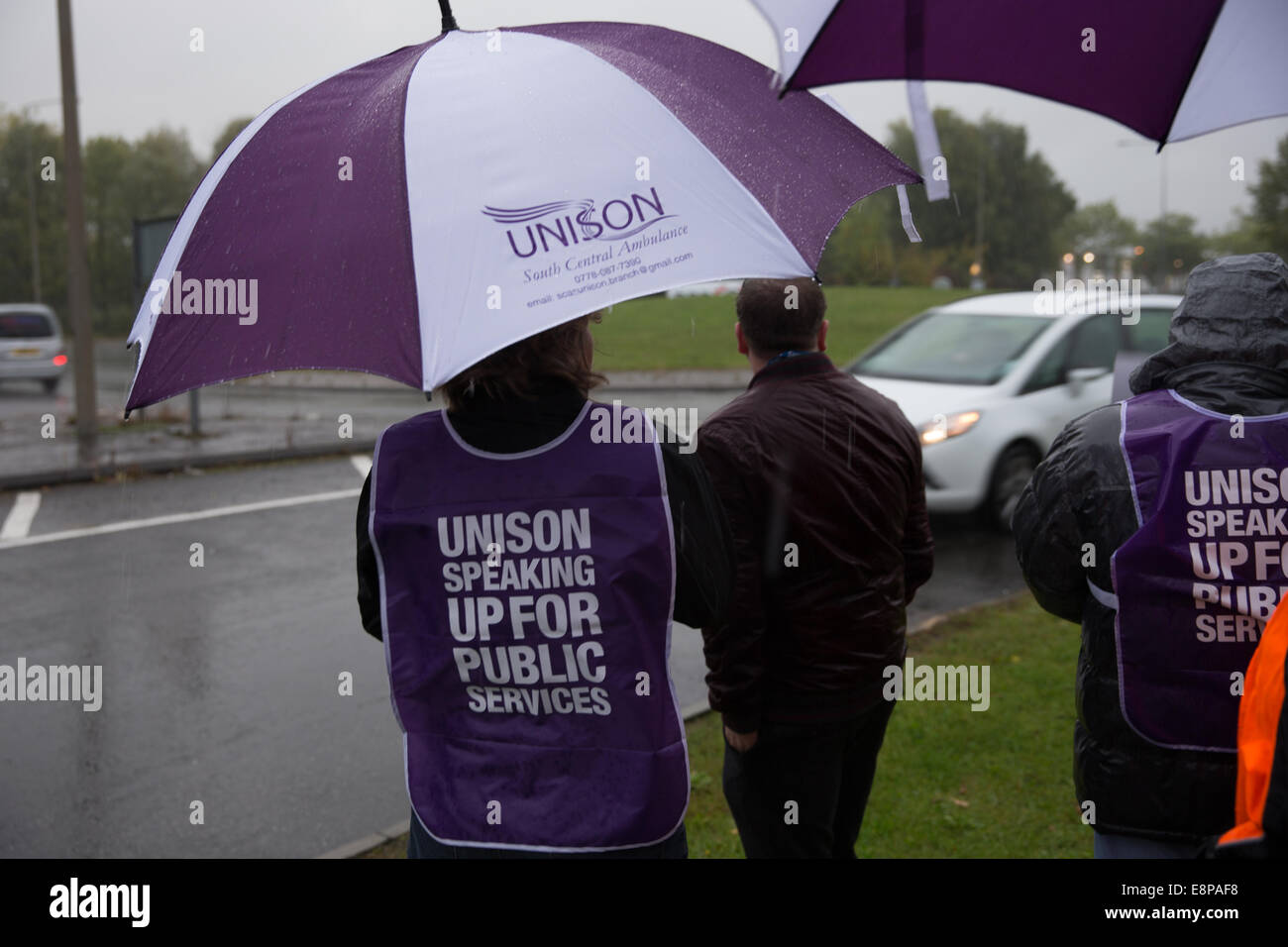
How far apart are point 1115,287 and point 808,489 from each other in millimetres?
8589

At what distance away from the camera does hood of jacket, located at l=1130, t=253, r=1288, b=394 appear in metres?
2.16

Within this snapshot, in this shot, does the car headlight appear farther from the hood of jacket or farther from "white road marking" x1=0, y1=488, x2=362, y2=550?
the hood of jacket

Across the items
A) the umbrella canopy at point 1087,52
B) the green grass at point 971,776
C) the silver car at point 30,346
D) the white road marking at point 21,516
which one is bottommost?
the white road marking at point 21,516

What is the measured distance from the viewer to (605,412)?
2010mm

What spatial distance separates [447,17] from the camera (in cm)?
232

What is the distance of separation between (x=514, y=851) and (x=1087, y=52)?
1.80 meters

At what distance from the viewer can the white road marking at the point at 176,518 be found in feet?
29.6

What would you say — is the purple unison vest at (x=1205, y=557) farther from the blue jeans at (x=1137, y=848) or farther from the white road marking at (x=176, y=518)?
the white road marking at (x=176, y=518)

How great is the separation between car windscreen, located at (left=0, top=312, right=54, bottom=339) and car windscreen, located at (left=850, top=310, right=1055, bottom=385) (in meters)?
20.0

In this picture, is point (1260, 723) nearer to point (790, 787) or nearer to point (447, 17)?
point (790, 787)

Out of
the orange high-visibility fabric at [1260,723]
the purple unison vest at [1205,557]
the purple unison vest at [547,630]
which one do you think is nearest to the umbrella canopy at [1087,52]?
the purple unison vest at [1205,557]

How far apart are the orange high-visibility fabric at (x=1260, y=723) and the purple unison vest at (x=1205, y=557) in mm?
578
